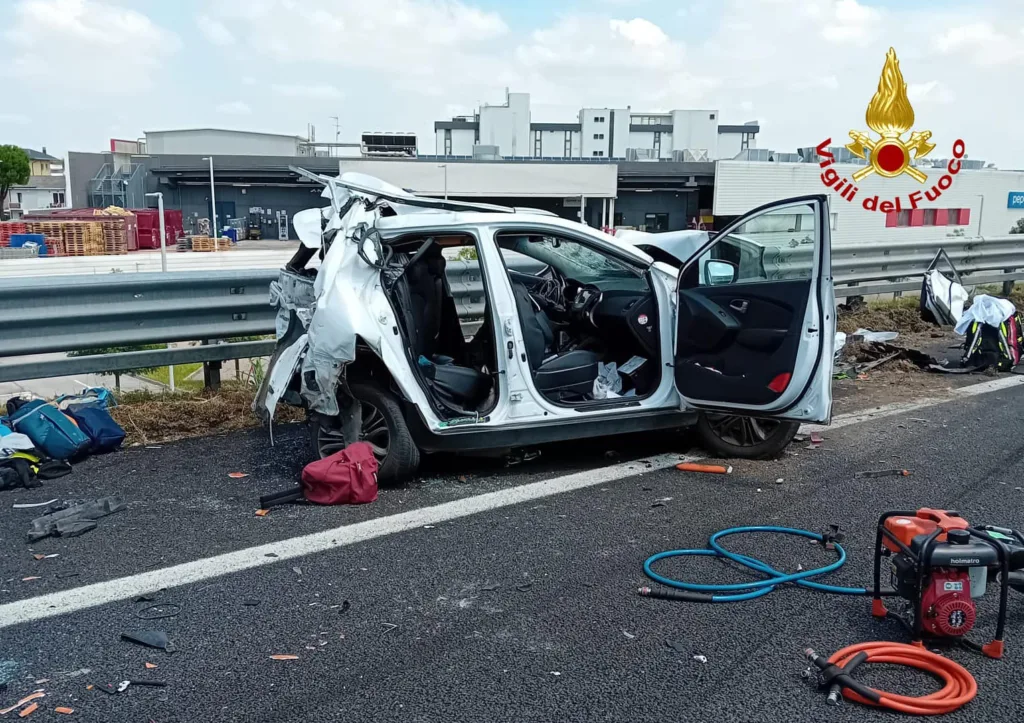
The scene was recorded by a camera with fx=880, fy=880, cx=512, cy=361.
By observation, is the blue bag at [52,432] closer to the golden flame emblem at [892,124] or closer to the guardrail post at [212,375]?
the guardrail post at [212,375]

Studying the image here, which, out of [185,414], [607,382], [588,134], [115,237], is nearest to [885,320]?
[607,382]

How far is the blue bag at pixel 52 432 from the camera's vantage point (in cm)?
541

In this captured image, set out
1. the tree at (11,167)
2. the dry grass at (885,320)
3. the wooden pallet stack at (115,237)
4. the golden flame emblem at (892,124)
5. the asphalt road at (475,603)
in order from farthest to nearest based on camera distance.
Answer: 1. the tree at (11,167)
2. the wooden pallet stack at (115,237)
3. the golden flame emblem at (892,124)
4. the dry grass at (885,320)
5. the asphalt road at (475,603)

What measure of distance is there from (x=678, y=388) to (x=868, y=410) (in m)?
2.43

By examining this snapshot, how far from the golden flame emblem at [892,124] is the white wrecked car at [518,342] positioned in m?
9.43

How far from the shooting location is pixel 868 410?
714cm

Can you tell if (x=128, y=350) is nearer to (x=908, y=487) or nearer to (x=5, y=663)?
(x=5, y=663)

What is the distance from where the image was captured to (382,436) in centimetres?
526

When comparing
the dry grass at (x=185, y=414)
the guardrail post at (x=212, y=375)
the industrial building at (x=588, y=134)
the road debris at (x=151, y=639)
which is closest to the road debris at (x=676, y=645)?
the road debris at (x=151, y=639)

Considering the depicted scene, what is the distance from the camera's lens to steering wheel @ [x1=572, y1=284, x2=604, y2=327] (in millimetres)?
6121

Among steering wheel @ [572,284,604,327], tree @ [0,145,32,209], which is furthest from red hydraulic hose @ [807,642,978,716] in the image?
tree @ [0,145,32,209]

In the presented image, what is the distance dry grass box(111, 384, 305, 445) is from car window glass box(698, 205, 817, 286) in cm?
339

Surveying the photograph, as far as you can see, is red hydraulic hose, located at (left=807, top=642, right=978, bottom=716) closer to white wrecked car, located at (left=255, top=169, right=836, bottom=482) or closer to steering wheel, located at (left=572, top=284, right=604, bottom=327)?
white wrecked car, located at (left=255, top=169, right=836, bottom=482)

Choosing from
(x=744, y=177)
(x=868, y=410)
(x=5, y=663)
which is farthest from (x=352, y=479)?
(x=744, y=177)
